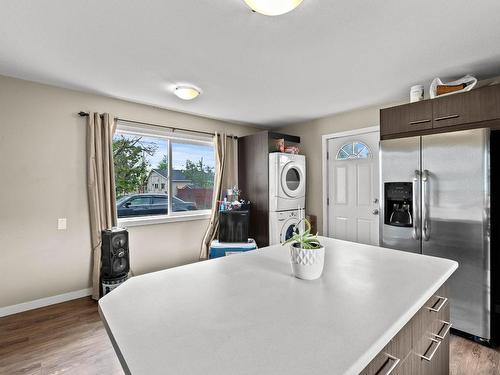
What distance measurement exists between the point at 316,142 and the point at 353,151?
0.68 m

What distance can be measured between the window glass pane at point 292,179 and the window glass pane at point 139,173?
1905 mm

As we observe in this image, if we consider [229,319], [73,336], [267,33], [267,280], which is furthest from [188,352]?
[73,336]

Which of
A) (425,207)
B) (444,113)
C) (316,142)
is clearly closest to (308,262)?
(425,207)

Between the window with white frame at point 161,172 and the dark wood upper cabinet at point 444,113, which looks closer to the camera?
the dark wood upper cabinet at point 444,113

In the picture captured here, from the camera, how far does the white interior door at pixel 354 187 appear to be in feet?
11.7

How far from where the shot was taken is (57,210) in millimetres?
2830

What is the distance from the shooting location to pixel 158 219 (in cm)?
356

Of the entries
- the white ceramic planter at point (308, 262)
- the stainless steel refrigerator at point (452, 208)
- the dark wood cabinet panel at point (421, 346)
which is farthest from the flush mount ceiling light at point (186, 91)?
the dark wood cabinet panel at point (421, 346)

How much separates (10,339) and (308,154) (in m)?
4.23

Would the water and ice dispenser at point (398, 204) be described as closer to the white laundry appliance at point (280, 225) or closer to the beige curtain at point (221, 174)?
the white laundry appliance at point (280, 225)

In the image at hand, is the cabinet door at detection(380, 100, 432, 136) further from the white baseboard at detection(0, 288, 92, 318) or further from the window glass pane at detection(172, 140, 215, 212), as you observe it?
the white baseboard at detection(0, 288, 92, 318)

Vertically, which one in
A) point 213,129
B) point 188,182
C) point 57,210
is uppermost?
point 213,129

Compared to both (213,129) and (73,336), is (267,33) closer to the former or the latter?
(213,129)

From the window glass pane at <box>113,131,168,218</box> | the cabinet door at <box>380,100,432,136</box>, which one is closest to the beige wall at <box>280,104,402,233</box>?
the cabinet door at <box>380,100,432,136</box>
